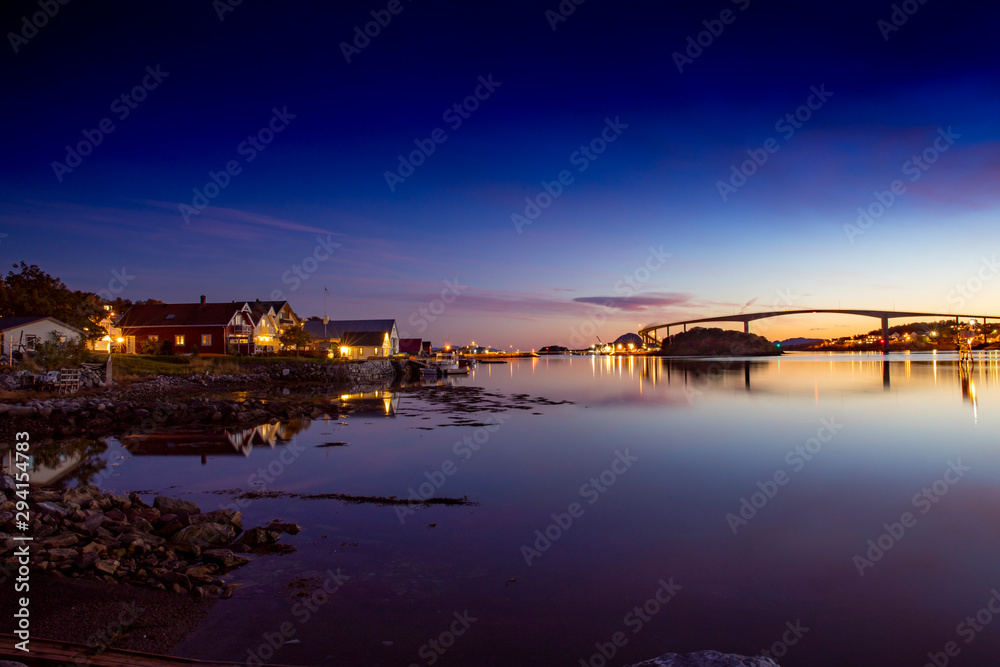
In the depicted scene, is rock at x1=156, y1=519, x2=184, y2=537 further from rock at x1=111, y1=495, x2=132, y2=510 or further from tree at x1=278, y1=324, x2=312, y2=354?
tree at x1=278, y1=324, x2=312, y2=354

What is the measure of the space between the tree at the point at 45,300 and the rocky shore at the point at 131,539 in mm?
39154

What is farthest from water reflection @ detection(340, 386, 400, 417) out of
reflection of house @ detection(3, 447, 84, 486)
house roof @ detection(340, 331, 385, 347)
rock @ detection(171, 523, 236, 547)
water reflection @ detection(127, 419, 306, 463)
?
house roof @ detection(340, 331, 385, 347)

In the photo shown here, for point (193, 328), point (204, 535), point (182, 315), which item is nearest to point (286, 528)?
point (204, 535)

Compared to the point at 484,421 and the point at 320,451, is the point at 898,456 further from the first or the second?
the point at 320,451

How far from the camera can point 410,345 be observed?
118 m

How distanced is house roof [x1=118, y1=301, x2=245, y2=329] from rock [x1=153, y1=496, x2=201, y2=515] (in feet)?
180

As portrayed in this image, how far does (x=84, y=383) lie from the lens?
30516 millimetres

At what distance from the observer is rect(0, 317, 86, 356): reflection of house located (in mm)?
34312

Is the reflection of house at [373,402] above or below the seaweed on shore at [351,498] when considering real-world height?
below

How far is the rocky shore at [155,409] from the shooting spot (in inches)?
887

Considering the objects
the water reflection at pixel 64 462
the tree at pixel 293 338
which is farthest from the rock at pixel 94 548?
the tree at pixel 293 338

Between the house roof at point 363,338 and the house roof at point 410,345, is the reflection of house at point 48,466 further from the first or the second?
the house roof at point 410,345

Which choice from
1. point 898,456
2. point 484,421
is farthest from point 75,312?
point 898,456

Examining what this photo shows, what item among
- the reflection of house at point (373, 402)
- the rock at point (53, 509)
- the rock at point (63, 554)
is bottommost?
the reflection of house at point (373, 402)
